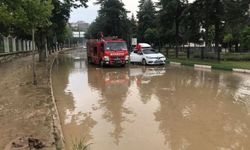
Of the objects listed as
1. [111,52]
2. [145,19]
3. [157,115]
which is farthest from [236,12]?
[145,19]

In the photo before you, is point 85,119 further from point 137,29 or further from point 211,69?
point 137,29

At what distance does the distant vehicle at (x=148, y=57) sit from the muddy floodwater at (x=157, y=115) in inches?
557

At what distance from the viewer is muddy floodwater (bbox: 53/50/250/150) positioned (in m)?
8.73

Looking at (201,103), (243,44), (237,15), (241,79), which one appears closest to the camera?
(201,103)

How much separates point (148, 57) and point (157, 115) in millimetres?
22385

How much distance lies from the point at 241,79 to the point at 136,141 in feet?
45.7

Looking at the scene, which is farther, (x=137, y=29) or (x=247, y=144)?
(x=137, y=29)

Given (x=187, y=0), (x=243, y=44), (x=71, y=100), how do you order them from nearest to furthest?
(x=71, y=100), (x=187, y=0), (x=243, y=44)

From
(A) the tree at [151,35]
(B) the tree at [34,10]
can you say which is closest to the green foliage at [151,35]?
(A) the tree at [151,35]

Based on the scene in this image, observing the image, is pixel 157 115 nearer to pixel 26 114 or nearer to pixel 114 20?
pixel 26 114

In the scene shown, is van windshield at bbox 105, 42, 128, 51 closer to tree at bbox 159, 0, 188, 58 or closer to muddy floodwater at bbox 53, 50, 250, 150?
tree at bbox 159, 0, 188, 58

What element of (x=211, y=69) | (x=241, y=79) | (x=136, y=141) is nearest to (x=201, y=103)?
(x=136, y=141)

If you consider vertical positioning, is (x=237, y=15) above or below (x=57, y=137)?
above

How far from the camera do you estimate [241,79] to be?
21.2m
